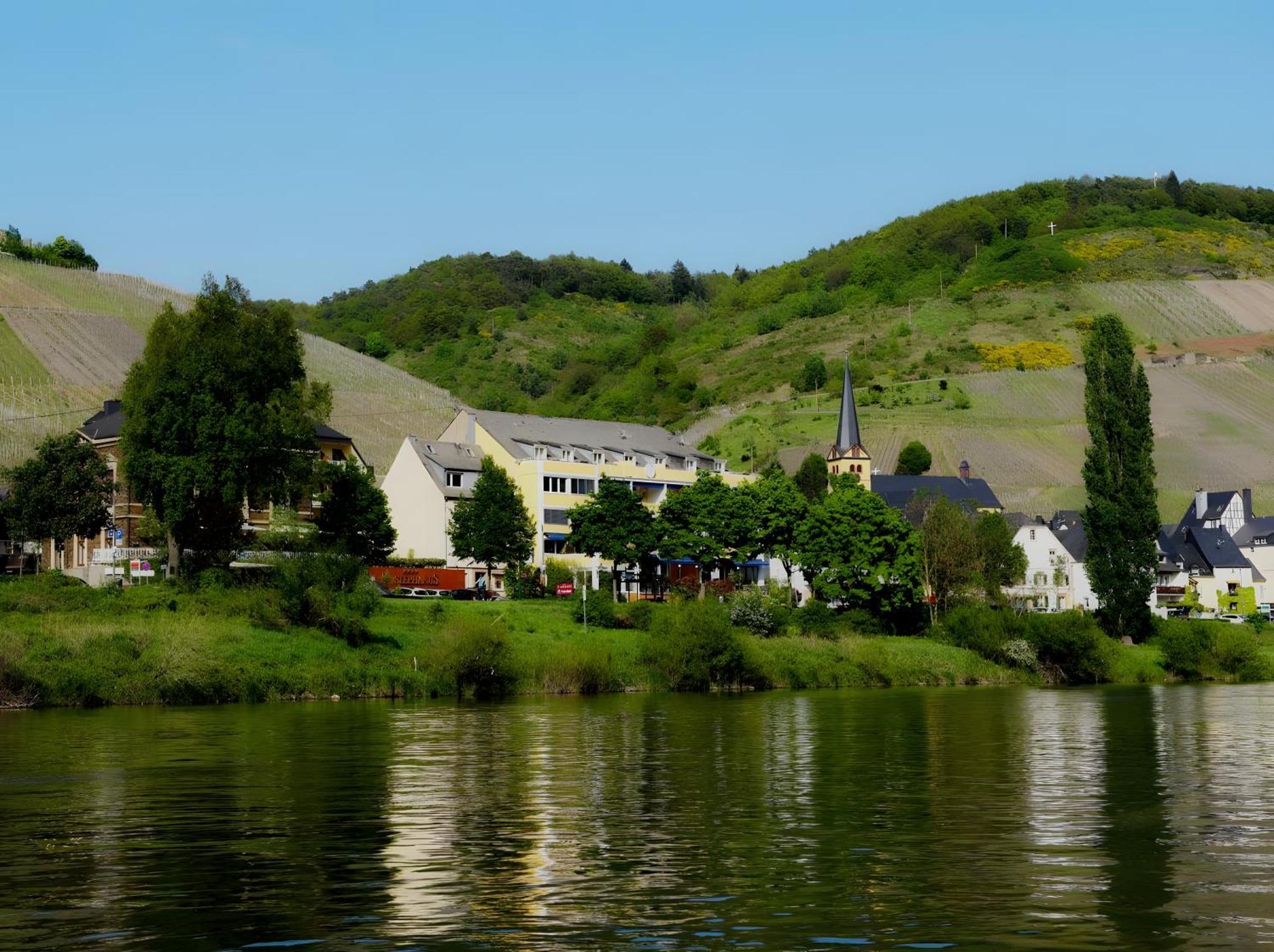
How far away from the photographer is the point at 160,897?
23750mm

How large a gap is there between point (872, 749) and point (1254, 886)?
→ 23358 millimetres

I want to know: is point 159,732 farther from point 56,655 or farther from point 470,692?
point 470,692

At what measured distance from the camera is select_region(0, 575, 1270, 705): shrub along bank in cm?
6625

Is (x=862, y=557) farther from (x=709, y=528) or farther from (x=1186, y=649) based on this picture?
(x=1186, y=649)

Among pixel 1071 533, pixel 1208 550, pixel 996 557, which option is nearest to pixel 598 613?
pixel 996 557

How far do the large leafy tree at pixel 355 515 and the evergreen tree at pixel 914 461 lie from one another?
7945 centimetres

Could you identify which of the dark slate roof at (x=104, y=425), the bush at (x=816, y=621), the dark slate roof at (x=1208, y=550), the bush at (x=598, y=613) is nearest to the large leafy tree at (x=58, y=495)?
the dark slate roof at (x=104, y=425)

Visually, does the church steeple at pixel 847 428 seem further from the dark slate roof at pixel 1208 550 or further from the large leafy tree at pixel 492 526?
the large leafy tree at pixel 492 526

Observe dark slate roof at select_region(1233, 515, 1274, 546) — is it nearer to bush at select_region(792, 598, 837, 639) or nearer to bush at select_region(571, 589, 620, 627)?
bush at select_region(792, 598, 837, 639)

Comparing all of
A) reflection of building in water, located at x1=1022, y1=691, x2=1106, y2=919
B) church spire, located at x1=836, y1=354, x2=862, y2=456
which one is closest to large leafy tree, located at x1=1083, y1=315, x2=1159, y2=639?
reflection of building in water, located at x1=1022, y1=691, x2=1106, y2=919

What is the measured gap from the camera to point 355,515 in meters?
97.7

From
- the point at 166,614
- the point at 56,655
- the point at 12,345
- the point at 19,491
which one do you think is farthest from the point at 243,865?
the point at 12,345

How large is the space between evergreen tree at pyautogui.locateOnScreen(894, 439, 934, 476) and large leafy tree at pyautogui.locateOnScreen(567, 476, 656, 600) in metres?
63.7

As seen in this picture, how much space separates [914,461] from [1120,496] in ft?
229
